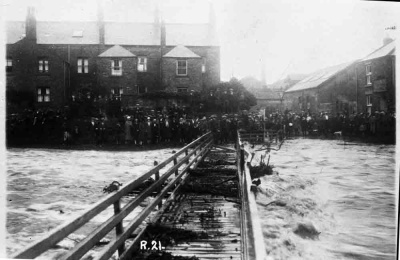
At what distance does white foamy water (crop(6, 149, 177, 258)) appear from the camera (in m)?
3.03

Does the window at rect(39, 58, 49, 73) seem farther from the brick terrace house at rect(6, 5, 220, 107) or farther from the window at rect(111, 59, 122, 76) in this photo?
the window at rect(111, 59, 122, 76)

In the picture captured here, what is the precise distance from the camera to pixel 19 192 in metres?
3.53

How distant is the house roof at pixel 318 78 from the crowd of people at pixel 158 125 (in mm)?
520

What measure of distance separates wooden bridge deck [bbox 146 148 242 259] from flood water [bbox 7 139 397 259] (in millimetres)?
425

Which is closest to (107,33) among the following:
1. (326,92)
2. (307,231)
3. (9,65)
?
(9,65)

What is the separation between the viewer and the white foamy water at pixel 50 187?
3029mm

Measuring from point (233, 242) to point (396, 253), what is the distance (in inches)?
62.7

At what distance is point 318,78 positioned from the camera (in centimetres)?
482

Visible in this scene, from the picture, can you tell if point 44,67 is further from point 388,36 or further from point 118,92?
point 388,36

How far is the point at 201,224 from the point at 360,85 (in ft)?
8.85

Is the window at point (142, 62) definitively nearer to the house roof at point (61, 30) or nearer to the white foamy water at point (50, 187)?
the house roof at point (61, 30)

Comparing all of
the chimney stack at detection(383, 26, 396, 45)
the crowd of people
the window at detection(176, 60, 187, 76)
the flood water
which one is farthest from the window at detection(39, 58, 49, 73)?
the chimney stack at detection(383, 26, 396, 45)

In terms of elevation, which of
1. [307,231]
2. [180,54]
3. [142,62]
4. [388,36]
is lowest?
[307,231]

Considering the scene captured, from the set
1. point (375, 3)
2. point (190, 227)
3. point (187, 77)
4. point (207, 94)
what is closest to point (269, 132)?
point (207, 94)
